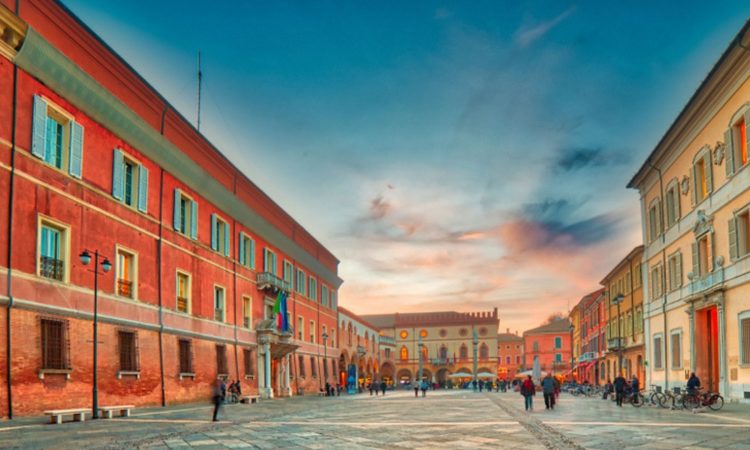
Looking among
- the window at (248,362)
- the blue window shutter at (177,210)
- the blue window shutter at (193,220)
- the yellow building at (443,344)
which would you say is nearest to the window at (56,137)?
the blue window shutter at (177,210)

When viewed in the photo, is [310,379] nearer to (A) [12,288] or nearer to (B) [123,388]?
(B) [123,388]

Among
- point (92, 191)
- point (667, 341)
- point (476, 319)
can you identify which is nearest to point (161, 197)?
point (92, 191)

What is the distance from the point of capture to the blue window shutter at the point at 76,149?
2308 centimetres

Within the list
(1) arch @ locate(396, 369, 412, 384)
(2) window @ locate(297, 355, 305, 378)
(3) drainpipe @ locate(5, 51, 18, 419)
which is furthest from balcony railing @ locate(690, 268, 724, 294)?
(1) arch @ locate(396, 369, 412, 384)

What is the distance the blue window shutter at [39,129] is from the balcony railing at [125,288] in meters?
6.34

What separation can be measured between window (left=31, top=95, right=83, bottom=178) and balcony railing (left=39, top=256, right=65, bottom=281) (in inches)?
109

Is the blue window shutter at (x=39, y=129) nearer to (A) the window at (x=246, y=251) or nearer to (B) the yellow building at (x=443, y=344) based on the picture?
(A) the window at (x=246, y=251)

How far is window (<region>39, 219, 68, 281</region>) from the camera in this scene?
70.4ft

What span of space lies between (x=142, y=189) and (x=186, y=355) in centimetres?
802

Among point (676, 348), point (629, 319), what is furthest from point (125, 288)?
point (629, 319)

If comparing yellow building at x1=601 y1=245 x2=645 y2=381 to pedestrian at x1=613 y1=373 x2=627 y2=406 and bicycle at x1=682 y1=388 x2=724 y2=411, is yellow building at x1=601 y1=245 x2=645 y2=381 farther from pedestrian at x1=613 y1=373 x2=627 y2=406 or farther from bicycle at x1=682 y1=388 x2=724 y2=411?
bicycle at x1=682 y1=388 x2=724 y2=411

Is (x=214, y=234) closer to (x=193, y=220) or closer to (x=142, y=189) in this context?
(x=193, y=220)

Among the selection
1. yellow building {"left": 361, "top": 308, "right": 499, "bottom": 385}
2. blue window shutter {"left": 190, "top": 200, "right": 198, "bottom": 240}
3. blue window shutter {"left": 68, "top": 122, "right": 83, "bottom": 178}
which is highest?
blue window shutter {"left": 68, "top": 122, "right": 83, "bottom": 178}

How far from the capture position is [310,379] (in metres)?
54.9
